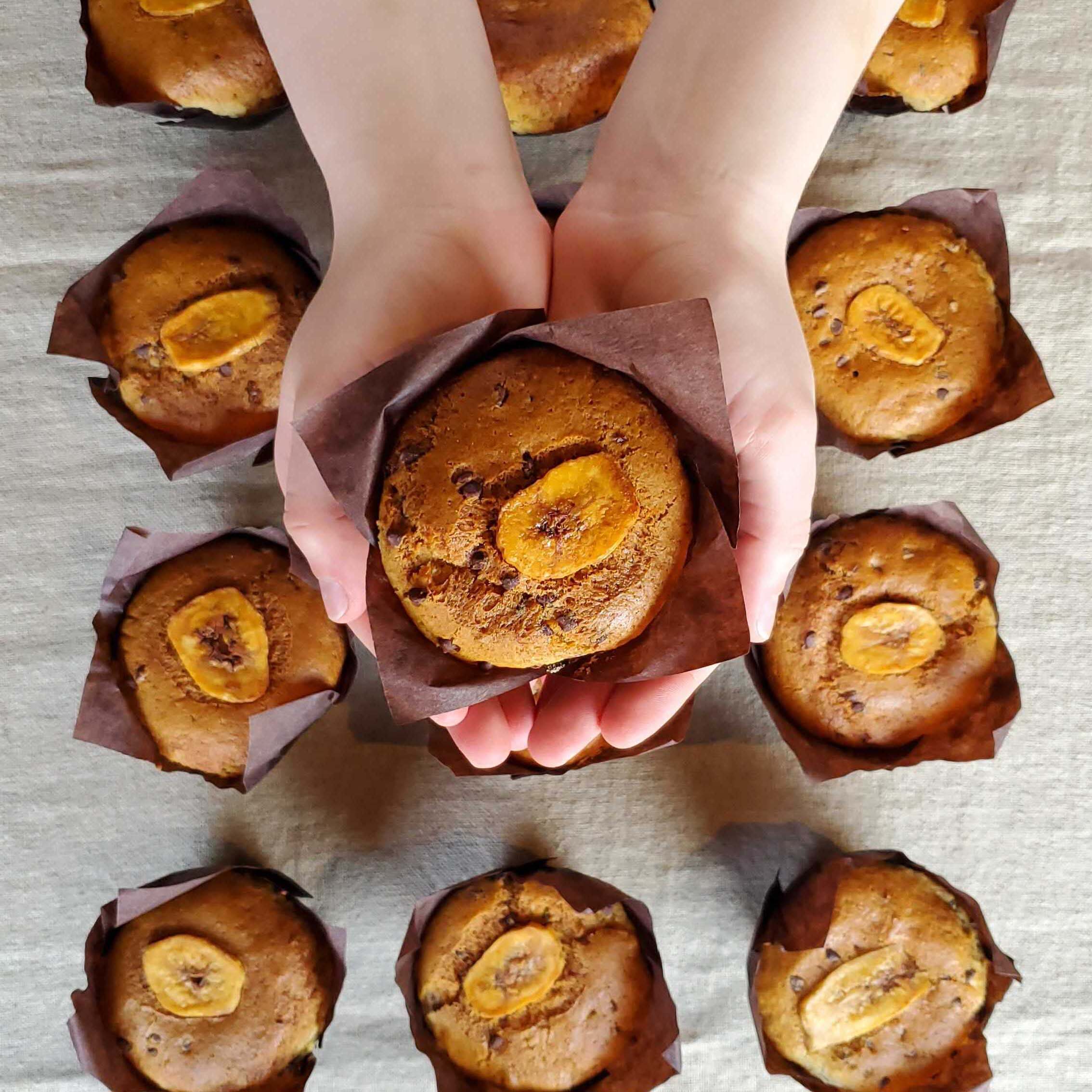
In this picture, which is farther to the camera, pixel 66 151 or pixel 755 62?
pixel 66 151

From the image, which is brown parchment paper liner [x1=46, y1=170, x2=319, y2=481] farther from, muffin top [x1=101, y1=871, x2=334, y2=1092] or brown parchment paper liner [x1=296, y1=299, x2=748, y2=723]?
muffin top [x1=101, y1=871, x2=334, y2=1092]

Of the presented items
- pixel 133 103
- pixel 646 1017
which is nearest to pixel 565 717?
pixel 646 1017

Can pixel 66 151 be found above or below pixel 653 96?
above

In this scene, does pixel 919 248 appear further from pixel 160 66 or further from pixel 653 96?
pixel 160 66

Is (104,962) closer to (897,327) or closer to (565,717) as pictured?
(565,717)

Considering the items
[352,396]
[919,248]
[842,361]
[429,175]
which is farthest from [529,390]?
[919,248]

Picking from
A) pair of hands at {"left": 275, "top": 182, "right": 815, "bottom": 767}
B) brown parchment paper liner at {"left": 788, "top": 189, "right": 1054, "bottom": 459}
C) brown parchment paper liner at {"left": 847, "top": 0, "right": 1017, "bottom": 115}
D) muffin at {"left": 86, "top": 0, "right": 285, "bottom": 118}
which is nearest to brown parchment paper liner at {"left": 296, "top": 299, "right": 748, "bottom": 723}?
pair of hands at {"left": 275, "top": 182, "right": 815, "bottom": 767}
